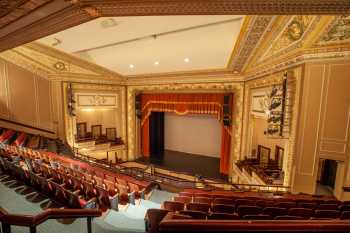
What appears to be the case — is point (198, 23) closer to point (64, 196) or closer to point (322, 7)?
point (322, 7)

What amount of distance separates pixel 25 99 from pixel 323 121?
11397 mm

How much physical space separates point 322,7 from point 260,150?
21.9ft

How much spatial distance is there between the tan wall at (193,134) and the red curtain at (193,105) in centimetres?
159

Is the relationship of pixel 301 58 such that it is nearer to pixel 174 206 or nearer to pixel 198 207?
pixel 198 207

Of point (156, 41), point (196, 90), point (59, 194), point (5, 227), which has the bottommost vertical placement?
point (59, 194)

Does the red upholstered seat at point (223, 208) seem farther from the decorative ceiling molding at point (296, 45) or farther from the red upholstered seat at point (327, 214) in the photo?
the decorative ceiling molding at point (296, 45)

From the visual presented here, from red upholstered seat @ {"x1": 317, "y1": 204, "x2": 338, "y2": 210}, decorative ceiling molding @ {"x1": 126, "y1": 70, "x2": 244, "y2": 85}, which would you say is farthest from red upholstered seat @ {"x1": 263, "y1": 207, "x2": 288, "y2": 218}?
decorative ceiling molding @ {"x1": 126, "y1": 70, "x2": 244, "y2": 85}

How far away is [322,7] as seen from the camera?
1.86m

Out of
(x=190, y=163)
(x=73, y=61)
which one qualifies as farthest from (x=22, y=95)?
(x=190, y=163)

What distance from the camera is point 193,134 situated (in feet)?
37.5

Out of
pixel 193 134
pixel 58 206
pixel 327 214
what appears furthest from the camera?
pixel 193 134

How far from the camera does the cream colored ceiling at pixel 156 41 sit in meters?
4.15

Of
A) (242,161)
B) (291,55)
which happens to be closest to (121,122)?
(242,161)

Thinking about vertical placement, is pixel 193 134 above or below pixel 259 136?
below
